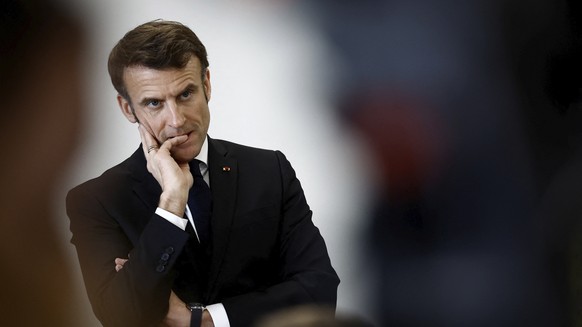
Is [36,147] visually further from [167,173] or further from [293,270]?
[293,270]

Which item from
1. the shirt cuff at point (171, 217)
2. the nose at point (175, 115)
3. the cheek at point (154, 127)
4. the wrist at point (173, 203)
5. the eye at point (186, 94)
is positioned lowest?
the shirt cuff at point (171, 217)

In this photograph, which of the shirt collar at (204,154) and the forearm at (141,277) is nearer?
the forearm at (141,277)

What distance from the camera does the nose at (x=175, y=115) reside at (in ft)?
4.21

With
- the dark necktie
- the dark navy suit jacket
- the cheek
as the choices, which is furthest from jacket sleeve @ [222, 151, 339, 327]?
the cheek

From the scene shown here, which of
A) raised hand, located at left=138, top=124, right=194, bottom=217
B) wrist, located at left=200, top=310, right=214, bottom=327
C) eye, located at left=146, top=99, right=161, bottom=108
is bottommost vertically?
wrist, located at left=200, top=310, right=214, bottom=327

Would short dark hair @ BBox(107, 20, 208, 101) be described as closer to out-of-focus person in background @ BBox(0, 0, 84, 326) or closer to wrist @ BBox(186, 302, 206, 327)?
out-of-focus person in background @ BBox(0, 0, 84, 326)

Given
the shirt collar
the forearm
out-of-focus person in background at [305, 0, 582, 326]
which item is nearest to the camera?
the forearm

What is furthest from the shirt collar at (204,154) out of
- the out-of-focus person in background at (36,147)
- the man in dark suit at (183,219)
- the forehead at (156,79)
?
the out-of-focus person in background at (36,147)

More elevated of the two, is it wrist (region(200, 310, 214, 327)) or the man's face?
the man's face

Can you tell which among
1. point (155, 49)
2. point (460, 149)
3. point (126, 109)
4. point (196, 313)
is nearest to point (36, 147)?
point (126, 109)

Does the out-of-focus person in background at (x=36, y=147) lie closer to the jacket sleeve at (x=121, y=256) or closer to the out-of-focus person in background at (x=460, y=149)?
the jacket sleeve at (x=121, y=256)

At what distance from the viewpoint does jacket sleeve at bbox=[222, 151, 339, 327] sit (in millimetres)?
1317

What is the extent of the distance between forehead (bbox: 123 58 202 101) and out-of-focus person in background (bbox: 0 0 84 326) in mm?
121

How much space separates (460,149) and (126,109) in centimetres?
64
